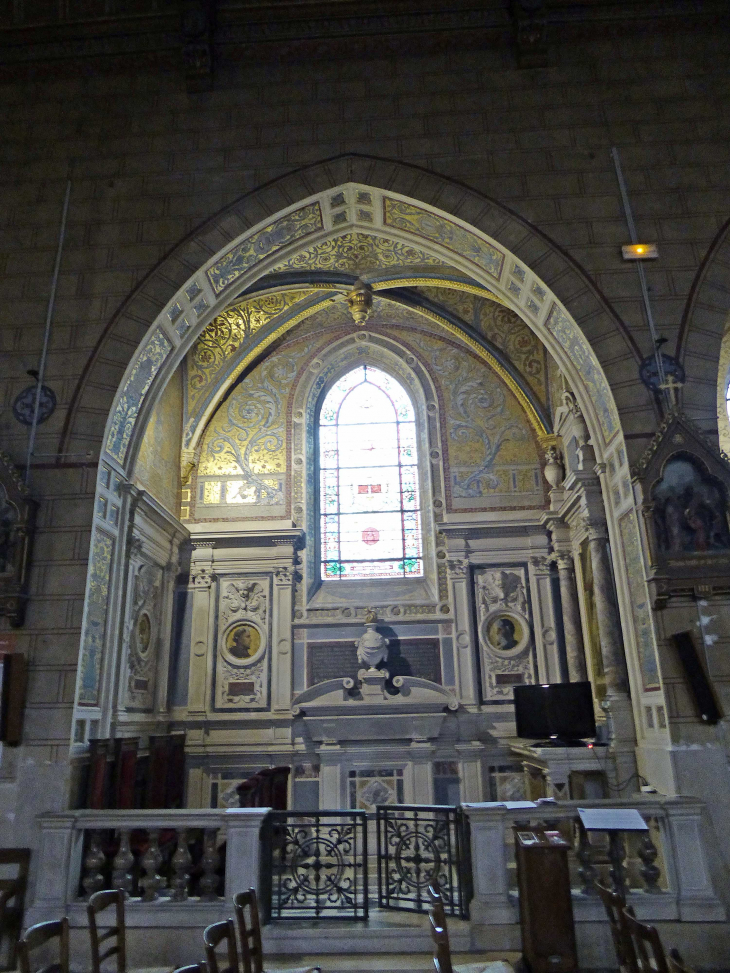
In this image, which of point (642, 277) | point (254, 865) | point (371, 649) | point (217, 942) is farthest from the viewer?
point (371, 649)

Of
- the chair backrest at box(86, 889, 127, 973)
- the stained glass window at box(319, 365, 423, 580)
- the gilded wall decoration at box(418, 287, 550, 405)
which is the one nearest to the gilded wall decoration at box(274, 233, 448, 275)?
the gilded wall decoration at box(418, 287, 550, 405)

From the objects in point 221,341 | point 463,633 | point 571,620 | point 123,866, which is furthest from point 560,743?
point 221,341

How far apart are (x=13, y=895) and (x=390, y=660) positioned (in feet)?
18.0

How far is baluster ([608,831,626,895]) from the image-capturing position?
5.32 m

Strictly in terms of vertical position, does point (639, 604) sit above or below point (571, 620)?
below

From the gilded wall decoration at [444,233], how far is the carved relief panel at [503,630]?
422 centimetres

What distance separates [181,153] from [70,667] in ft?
17.5

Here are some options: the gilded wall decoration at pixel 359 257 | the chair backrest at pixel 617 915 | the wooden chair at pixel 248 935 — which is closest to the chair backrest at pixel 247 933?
the wooden chair at pixel 248 935

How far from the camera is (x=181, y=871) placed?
224 inches

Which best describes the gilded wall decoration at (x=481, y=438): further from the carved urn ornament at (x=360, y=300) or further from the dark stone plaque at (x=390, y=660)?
the dark stone plaque at (x=390, y=660)

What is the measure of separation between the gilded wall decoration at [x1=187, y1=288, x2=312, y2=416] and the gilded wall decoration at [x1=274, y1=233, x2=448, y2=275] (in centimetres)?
102

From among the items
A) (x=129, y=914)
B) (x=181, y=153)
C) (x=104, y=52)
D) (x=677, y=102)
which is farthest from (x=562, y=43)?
(x=129, y=914)

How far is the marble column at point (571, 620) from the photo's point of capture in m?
9.61

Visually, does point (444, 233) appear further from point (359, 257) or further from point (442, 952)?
point (442, 952)
